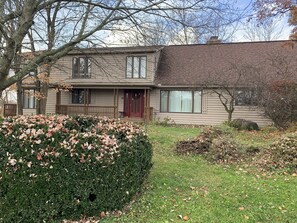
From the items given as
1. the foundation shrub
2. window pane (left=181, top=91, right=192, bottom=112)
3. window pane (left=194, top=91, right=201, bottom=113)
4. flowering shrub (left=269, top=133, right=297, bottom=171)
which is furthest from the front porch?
flowering shrub (left=269, top=133, right=297, bottom=171)

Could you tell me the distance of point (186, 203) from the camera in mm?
4840

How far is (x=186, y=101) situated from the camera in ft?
63.0

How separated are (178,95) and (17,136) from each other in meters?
15.7

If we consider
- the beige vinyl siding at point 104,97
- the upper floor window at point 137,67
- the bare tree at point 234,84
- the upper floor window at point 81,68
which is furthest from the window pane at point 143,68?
the bare tree at point 234,84

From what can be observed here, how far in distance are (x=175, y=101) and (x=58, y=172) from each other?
1576cm

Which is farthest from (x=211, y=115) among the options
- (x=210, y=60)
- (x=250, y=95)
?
(x=210, y=60)

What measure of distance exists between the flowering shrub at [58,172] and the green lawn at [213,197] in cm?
45

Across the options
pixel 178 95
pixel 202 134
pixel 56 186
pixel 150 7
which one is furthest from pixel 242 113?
pixel 56 186

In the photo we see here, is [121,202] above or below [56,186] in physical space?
below

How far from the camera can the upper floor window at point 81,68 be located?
20.6 meters

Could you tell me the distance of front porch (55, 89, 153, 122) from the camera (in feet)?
64.7

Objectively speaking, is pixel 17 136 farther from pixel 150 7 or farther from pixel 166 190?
pixel 150 7

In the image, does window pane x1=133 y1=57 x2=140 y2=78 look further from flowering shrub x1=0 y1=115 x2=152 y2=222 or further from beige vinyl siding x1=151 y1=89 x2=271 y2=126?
flowering shrub x1=0 y1=115 x2=152 y2=222

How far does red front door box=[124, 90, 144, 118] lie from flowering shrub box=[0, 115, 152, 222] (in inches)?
614
